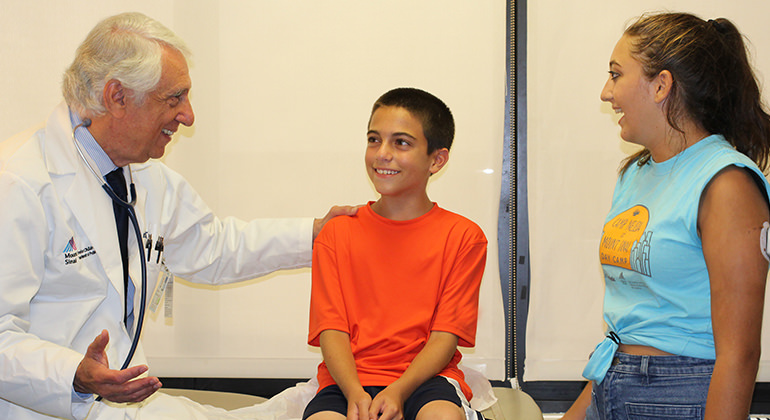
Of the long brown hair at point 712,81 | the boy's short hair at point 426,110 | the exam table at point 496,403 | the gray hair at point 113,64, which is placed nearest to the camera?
the long brown hair at point 712,81

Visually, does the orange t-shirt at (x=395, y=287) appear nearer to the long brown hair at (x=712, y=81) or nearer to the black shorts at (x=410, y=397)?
the black shorts at (x=410, y=397)

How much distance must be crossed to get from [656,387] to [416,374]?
542 millimetres

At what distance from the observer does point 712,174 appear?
1.18 meters

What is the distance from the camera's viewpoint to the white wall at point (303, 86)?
259 cm

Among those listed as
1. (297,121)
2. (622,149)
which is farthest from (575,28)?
(297,121)

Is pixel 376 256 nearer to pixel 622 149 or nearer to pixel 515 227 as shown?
pixel 515 227

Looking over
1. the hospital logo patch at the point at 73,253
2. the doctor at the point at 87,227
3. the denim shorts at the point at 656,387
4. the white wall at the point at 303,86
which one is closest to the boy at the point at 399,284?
the denim shorts at the point at 656,387

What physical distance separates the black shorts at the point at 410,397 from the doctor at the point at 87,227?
0.41 m

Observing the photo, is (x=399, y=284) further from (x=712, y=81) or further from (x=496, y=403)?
(x=712, y=81)

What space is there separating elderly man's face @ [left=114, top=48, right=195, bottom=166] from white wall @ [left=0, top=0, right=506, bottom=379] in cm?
91

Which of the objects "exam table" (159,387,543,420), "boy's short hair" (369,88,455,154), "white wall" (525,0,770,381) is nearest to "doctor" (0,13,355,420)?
"exam table" (159,387,543,420)

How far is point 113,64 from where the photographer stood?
1.56m

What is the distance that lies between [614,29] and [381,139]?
1390 mm

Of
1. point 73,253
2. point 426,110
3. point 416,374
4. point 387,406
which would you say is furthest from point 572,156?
point 73,253
